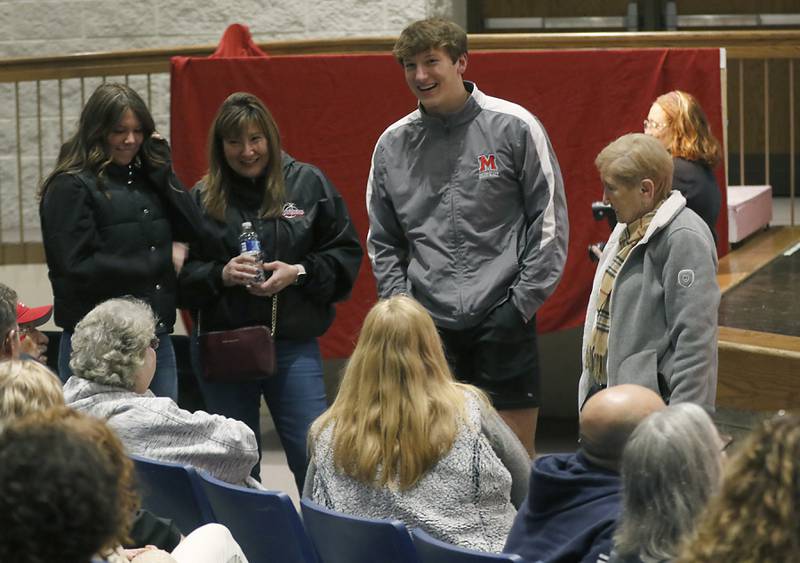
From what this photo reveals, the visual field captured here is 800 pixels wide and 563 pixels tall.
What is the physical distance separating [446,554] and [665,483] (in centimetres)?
53

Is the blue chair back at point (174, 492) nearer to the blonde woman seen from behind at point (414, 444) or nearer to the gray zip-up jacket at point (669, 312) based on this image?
the blonde woman seen from behind at point (414, 444)

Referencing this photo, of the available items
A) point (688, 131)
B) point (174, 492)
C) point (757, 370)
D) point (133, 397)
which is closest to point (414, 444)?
point (174, 492)

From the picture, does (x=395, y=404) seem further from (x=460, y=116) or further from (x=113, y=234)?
(x=113, y=234)

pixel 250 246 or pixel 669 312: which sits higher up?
pixel 250 246

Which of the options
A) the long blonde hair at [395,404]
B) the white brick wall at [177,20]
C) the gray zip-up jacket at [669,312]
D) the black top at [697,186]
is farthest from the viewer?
the white brick wall at [177,20]

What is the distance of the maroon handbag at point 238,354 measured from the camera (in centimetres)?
376

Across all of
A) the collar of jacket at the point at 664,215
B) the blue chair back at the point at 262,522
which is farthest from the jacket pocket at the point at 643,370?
the blue chair back at the point at 262,522

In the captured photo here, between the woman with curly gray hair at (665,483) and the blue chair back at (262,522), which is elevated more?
the woman with curly gray hair at (665,483)

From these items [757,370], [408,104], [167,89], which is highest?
[167,89]

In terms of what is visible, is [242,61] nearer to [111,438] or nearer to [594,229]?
[594,229]

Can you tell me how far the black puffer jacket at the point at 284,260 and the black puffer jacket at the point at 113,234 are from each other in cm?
9

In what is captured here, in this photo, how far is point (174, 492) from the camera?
9.62 feet

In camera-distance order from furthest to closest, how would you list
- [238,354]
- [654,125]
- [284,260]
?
[654,125], [284,260], [238,354]

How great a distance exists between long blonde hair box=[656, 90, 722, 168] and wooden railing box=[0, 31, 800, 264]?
76cm
